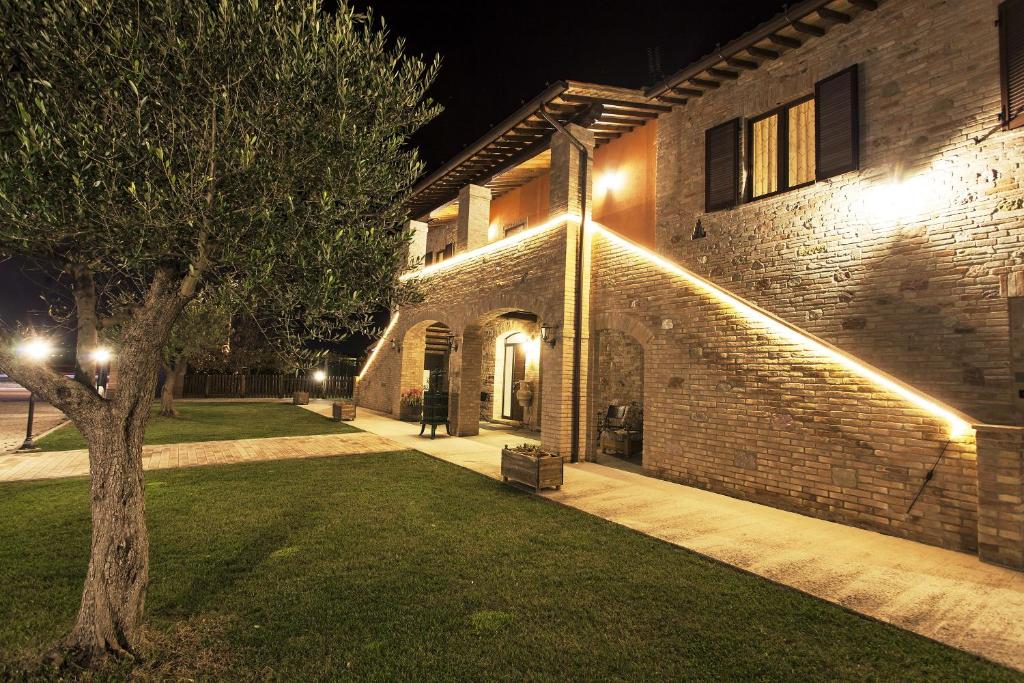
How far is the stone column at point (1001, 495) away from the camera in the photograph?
467 cm

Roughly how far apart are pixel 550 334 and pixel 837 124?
571 cm

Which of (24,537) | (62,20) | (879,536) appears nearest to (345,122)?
(62,20)

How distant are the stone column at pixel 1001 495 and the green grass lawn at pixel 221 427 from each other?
12192 mm

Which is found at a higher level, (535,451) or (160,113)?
(160,113)

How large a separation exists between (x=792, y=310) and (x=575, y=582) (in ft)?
→ 16.0

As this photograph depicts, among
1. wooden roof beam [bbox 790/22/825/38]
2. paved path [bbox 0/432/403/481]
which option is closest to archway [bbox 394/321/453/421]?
paved path [bbox 0/432/403/481]

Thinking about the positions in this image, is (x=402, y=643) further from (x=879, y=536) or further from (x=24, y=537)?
(x=879, y=536)

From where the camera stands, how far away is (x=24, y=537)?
5.12 m

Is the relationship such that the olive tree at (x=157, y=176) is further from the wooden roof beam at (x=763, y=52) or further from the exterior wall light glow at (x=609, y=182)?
the exterior wall light glow at (x=609, y=182)

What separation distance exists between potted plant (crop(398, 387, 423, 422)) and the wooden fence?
43.8 feet

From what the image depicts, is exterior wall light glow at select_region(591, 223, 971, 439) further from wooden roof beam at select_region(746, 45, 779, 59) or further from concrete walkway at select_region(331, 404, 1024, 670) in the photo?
wooden roof beam at select_region(746, 45, 779, 59)

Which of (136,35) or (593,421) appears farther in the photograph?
(593,421)

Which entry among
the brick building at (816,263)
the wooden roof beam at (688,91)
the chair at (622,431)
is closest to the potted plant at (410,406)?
the chair at (622,431)

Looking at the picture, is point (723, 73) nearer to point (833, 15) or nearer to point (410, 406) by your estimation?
point (833, 15)
